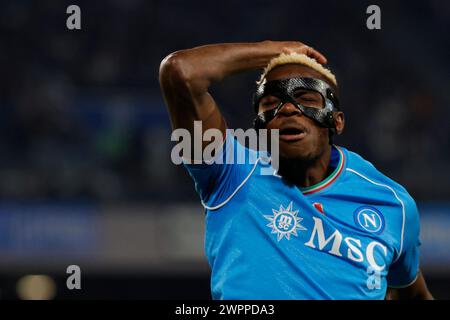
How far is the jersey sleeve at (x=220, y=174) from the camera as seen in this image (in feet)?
10.3

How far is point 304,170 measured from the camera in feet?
11.1

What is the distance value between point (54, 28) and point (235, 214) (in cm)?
1035

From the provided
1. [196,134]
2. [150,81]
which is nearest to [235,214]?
[196,134]

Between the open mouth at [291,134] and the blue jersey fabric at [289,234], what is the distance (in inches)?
5.2

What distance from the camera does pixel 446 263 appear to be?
10.3 meters

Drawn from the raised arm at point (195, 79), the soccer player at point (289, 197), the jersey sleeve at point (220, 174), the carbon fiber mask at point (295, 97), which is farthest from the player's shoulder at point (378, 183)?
the raised arm at point (195, 79)

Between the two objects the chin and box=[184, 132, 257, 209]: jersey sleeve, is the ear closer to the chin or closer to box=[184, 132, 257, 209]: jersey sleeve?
the chin

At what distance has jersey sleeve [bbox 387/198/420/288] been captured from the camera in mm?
3451

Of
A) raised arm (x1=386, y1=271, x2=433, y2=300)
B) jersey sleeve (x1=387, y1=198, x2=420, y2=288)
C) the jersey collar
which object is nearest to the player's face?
the jersey collar

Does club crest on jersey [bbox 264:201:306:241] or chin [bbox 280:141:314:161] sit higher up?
chin [bbox 280:141:314:161]

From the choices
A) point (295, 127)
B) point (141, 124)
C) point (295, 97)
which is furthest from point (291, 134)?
point (141, 124)

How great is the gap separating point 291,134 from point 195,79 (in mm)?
481

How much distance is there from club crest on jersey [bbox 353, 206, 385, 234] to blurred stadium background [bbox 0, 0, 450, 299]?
268 inches

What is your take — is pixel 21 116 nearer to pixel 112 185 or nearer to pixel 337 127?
pixel 112 185
